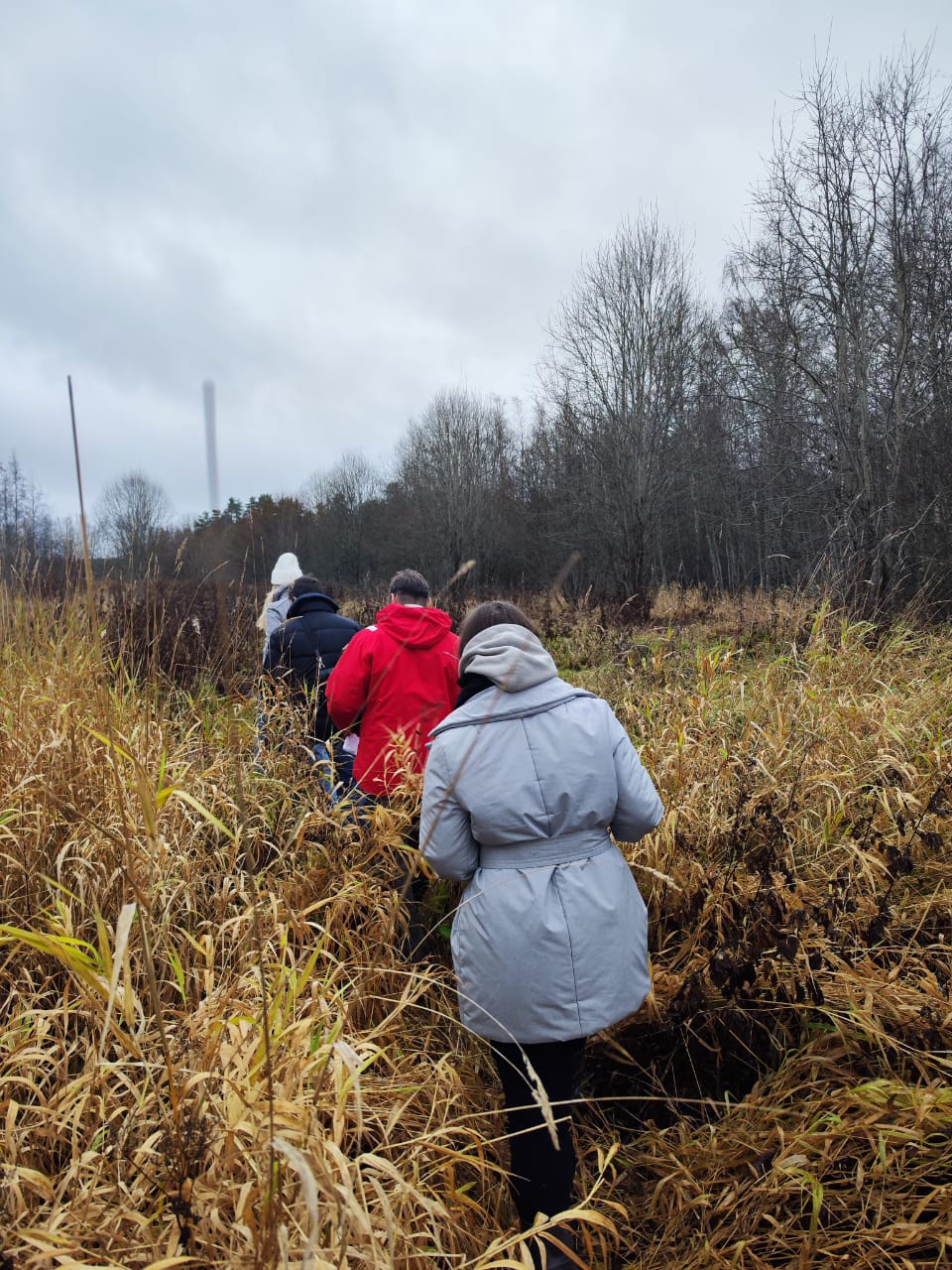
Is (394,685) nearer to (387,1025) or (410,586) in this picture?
(410,586)

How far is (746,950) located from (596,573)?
66.4 feet

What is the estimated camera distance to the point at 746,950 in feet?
7.63

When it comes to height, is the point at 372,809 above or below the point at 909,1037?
above

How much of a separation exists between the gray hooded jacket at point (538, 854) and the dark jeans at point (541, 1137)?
5.1 inches

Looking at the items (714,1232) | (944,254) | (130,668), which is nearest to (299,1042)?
(714,1232)

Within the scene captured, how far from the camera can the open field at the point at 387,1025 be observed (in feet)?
4.34

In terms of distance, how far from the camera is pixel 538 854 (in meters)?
1.87

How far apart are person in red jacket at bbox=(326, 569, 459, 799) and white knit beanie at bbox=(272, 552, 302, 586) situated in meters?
2.12

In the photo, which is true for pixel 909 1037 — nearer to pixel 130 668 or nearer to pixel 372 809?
pixel 372 809

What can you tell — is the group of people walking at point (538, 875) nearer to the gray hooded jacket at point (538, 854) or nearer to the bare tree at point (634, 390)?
the gray hooded jacket at point (538, 854)

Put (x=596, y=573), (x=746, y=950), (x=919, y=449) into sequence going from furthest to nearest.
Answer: (x=596, y=573)
(x=919, y=449)
(x=746, y=950)

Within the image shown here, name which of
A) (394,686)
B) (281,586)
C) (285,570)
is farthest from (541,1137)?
(285,570)

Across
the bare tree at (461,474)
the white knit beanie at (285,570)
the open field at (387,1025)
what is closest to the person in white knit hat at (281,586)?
the white knit beanie at (285,570)

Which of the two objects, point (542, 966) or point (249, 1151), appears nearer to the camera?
point (249, 1151)
